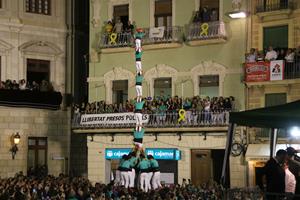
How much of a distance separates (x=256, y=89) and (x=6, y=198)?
49.4ft

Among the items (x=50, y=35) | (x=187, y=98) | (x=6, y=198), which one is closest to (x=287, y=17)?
(x=187, y=98)

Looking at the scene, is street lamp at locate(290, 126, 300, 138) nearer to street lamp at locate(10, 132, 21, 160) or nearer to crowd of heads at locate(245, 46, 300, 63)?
crowd of heads at locate(245, 46, 300, 63)

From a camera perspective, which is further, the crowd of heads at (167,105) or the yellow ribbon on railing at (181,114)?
the yellow ribbon on railing at (181,114)

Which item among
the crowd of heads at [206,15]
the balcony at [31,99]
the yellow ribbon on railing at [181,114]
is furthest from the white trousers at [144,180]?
the balcony at [31,99]

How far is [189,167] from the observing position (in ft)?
109

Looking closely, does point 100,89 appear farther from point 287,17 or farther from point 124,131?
point 287,17

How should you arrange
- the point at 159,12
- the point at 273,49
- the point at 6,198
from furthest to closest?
the point at 159,12
the point at 273,49
the point at 6,198

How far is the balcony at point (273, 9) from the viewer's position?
31016 millimetres

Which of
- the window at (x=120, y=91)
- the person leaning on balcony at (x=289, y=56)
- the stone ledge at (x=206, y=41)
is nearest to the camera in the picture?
the person leaning on balcony at (x=289, y=56)

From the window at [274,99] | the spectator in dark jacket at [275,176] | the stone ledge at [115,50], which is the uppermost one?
the stone ledge at [115,50]

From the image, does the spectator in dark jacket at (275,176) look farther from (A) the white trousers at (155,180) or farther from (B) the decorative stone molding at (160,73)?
(B) the decorative stone molding at (160,73)

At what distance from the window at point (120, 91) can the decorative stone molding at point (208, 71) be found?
4.16 m

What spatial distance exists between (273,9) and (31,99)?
45.0 feet

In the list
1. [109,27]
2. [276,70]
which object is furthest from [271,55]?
[109,27]
